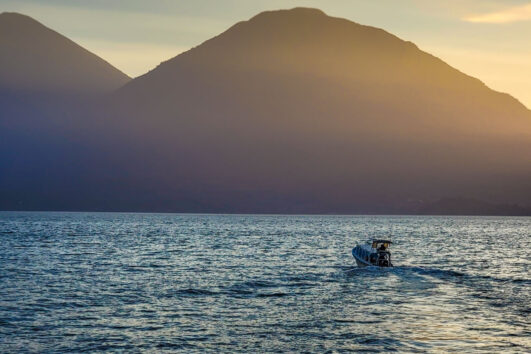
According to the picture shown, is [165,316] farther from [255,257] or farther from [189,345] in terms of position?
[255,257]

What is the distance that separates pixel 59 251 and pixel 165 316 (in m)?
65.3

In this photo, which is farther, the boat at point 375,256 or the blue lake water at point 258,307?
the boat at point 375,256

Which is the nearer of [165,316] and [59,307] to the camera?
[165,316]

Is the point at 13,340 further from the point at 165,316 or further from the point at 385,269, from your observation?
the point at 385,269

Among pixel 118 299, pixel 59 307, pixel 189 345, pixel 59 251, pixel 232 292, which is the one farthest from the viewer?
pixel 59 251

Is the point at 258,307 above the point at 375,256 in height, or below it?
below

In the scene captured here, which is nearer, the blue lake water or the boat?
the blue lake water

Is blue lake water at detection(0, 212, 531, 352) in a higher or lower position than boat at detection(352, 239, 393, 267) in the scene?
lower

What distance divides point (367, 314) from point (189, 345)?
44.3 ft

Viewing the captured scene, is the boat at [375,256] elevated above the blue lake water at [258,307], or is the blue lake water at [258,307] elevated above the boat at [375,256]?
the boat at [375,256]

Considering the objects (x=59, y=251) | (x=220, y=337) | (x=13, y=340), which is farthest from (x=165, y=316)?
(x=59, y=251)

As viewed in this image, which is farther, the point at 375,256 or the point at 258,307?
the point at 375,256

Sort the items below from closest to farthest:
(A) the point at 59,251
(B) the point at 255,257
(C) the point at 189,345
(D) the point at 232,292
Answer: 1. (C) the point at 189,345
2. (D) the point at 232,292
3. (B) the point at 255,257
4. (A) the point at 59,251

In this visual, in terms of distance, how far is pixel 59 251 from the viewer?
102m
